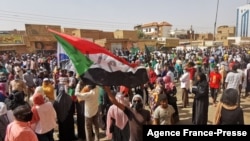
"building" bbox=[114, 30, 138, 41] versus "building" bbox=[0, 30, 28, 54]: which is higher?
"building" bbox=[114, 30, 138, 41]

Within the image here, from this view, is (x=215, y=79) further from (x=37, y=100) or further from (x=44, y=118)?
(x=37, y=100)

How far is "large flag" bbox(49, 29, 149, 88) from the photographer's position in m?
3.97

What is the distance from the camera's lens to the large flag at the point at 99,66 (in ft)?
13.0

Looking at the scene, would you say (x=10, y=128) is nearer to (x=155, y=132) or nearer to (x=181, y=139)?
(x=155, y=132)

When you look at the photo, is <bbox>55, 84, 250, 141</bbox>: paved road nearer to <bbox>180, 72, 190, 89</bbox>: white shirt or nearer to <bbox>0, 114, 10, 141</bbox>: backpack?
<bbox>180, 72, 190, 89</bbox>: white shirt

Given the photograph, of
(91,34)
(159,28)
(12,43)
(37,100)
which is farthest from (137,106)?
(159,28)

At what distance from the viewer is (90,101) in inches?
239

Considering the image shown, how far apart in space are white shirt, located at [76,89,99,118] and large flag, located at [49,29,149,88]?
1.93 metres

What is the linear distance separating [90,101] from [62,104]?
63 centimetres

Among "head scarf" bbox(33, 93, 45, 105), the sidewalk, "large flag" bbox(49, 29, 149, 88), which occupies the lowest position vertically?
the sidewalk

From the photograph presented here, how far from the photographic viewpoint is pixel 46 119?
5258 mm

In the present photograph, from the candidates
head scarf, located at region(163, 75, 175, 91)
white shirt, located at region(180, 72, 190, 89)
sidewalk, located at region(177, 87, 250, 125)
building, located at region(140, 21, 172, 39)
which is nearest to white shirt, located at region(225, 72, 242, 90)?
sidewalk, located at region(177, 87, 250, 125)

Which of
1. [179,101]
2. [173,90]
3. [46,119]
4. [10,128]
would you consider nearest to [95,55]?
[10,128]

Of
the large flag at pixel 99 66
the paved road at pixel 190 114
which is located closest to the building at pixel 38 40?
the paved road at pixel 190 114
